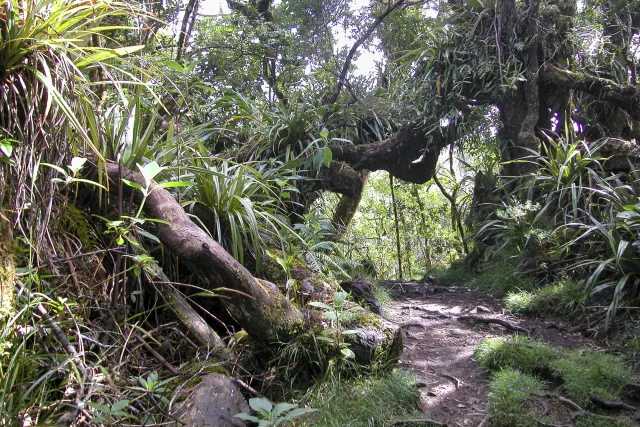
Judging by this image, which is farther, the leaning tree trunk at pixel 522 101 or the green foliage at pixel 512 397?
the leaning tree trunk at pixel 522 101

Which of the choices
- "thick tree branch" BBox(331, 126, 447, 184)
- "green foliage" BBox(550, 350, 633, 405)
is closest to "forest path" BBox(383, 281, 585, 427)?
"green foliage" BBox(550, 350, 633, 405)

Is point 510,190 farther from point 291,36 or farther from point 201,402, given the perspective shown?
point 201,402

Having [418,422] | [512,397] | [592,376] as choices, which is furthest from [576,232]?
[418,422]

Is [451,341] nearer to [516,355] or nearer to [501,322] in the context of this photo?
[501,322]

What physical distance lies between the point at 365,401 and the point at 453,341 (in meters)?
1.54

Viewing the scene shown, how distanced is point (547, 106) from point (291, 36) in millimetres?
3798

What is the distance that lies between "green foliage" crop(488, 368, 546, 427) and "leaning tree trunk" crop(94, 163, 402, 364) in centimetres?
67

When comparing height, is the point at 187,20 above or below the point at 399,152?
above

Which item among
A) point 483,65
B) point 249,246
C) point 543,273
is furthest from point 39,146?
point 483,65

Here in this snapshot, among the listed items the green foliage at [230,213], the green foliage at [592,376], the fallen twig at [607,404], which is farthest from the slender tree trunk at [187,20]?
the fallen twig at [607,404]

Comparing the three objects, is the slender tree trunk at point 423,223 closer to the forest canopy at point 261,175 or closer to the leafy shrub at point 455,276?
the forest canopy at point 261,175

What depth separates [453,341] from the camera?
3.65 meters

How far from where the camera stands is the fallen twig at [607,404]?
2334mm

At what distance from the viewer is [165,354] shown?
241 centimetres
